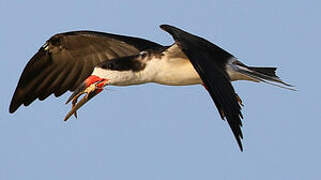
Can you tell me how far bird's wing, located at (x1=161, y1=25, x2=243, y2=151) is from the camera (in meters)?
7.67

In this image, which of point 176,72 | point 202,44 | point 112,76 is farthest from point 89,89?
point 202,44

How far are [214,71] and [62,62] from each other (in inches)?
160

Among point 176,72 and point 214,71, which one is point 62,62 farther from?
point 214,71

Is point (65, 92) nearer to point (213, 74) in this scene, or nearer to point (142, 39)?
point (142, 39)

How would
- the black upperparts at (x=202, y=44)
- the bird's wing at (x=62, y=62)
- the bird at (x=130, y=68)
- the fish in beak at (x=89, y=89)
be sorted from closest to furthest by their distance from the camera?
the bird at (x=130, y=68) < the black upperparts at (x=202, y=44) < the fish in beak at (x=89, y=89) < the bird's wing at (x=62, y=62)

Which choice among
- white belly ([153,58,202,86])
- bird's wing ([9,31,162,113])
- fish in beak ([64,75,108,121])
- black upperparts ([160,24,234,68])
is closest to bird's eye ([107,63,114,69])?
fish in beak ([64,75,108,121])

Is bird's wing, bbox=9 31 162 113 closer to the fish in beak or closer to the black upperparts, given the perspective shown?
the black upperparts

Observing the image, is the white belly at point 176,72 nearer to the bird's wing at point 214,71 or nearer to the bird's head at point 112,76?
the bird's head at point 112,76

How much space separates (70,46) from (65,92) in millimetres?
690

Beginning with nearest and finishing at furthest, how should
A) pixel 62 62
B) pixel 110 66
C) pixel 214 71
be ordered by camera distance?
pixel 214 71, pixel 110 66, pixel 62 62

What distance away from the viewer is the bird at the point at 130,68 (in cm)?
823

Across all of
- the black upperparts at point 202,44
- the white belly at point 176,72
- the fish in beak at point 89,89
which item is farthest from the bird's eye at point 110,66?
the black upperparts at point 202,44

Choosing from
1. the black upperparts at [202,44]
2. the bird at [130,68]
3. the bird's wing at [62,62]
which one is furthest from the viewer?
the bird's wing at [62,62]

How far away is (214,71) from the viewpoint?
841cm
